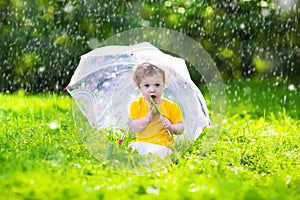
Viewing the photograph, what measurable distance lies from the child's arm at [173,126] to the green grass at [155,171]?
0.18 m

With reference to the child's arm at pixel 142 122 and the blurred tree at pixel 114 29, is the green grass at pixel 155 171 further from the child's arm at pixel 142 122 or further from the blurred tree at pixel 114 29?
the blurred tree at pixel 114 29

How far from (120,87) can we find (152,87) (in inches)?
22.5

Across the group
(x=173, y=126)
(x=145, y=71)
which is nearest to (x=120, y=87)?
(x=145, y=71)

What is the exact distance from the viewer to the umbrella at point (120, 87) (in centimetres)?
452

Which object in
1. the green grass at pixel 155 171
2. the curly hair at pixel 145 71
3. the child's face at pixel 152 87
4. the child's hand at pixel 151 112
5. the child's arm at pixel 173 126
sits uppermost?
the curly hair at pixel 145 71

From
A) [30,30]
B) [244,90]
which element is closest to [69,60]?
[30,30]

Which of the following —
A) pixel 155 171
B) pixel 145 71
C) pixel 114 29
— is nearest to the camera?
pixel 155 171

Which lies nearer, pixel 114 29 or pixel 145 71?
pixel 145 71

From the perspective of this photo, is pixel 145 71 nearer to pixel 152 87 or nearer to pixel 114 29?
pixel 152 87

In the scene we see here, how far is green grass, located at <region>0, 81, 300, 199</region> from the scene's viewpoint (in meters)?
3.27

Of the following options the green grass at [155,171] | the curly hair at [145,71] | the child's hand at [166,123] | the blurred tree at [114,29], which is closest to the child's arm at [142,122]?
the child's hand at [166,123]

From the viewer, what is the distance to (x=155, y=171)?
13.1 ft

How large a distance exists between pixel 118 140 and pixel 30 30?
438 centimetres

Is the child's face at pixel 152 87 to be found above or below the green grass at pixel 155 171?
above
